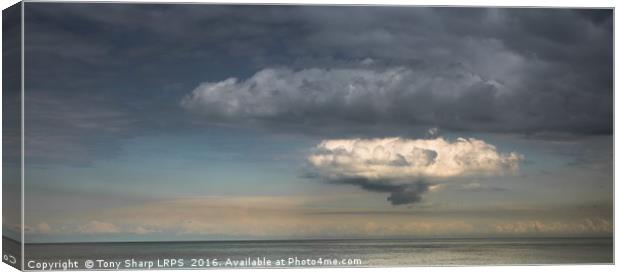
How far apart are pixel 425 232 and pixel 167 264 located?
3107mm

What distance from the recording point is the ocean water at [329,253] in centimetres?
1100

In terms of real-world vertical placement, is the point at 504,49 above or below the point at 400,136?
above

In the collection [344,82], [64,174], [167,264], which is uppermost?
[344,82]

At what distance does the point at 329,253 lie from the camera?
1132 cm

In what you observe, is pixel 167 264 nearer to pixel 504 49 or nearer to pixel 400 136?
pixel 400 136

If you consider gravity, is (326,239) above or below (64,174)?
below

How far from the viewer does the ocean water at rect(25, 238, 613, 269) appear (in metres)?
11.0

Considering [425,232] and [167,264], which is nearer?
[167,264]

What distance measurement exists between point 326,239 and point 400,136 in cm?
152

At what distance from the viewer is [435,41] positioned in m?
11.4

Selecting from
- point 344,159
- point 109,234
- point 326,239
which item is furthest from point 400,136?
point 109,234

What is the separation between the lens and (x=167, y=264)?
10984 mm

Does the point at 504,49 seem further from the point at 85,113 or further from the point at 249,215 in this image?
the point at 85,113

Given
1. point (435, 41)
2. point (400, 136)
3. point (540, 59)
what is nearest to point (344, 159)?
point (400, 136)
